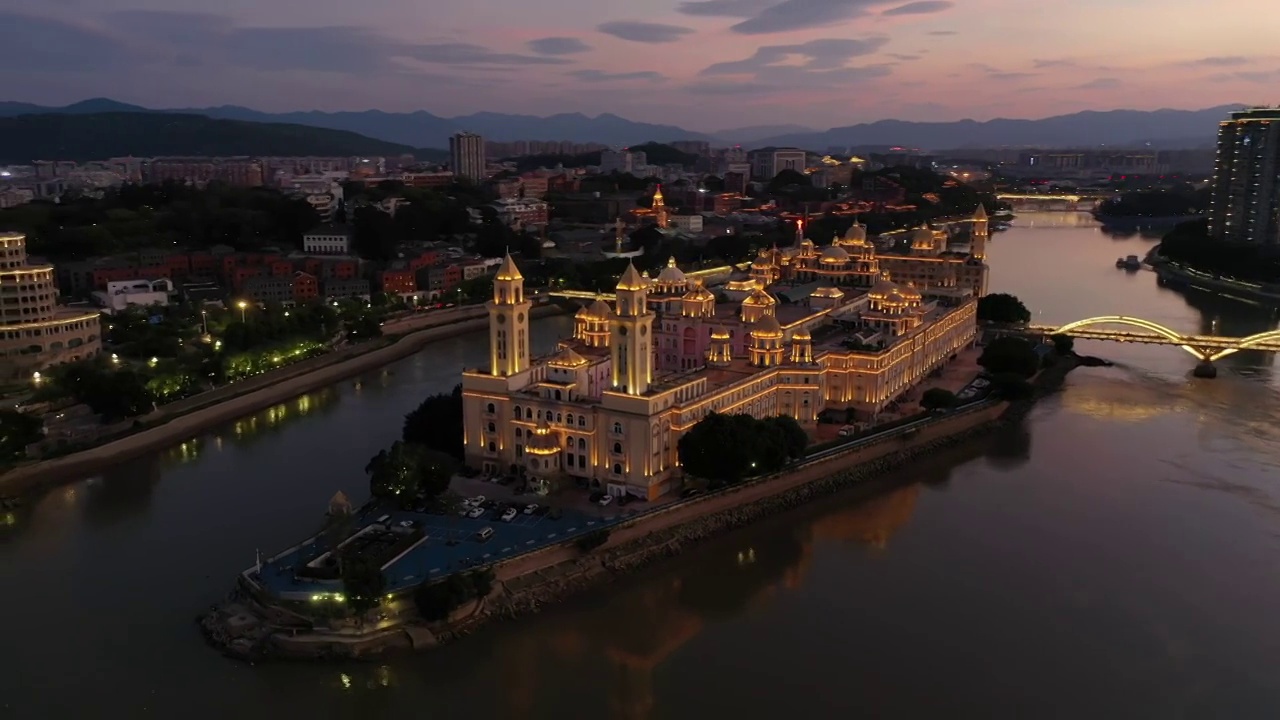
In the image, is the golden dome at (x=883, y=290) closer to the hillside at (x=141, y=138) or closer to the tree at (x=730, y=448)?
the tree at (x=730, y=448)

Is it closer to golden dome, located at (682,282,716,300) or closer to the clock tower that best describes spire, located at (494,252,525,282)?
the clock tower

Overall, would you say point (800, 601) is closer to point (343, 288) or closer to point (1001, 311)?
point (1001, 311)

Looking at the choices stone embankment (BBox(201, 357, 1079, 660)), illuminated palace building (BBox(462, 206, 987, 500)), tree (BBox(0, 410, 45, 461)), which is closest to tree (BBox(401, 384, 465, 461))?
illuminated palace building (BBox(462, 206, 987, 500))

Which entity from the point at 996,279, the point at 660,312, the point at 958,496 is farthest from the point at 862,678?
the point at 996,279

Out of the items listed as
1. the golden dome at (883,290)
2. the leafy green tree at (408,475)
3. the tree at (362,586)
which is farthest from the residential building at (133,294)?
the golden dome at (883,290)

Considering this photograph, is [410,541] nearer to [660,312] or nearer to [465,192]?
[660,312]

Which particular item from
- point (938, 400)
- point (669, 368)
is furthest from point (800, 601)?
point (669, 368)
